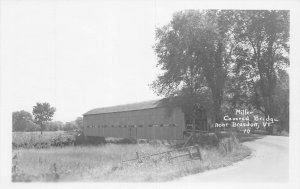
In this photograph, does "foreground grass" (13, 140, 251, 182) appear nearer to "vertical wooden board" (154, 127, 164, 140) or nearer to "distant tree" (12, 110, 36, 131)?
"distant tree" (12, 110, 36, 131)

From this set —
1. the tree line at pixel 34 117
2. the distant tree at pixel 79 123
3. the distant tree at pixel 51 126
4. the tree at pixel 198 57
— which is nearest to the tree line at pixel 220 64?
the tree at pixel 198 57

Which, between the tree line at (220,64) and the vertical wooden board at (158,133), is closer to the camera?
the tree line at (220,64)

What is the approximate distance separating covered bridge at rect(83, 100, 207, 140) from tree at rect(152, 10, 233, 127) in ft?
6.73

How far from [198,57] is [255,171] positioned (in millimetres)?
11520

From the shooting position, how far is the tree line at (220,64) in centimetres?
2281

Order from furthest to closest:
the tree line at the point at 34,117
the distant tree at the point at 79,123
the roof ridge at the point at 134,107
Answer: the distant tree at the point at 79,123 < the roof ridge at the point at 134,107 < the tree line at the point at 34,117

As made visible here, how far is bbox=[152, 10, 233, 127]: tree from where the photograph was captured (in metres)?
23.1

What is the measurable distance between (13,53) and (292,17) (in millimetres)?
10127

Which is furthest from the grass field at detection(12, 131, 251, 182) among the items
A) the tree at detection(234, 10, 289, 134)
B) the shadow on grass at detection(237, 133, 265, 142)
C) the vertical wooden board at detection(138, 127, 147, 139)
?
the vertical wooden board at detection(138, 127, 147, 139)

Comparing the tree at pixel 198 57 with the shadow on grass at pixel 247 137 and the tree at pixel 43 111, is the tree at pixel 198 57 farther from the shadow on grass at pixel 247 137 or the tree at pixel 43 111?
the tree at pixel 43 111

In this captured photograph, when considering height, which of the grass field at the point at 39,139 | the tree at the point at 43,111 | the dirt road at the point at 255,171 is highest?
the tree at the point at 43,111

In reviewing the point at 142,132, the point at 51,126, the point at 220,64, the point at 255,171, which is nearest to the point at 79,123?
the point at 142,132

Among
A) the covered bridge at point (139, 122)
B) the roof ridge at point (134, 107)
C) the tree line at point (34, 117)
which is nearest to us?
the tree line at point (34, 117)

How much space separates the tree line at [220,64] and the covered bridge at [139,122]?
1690mm
